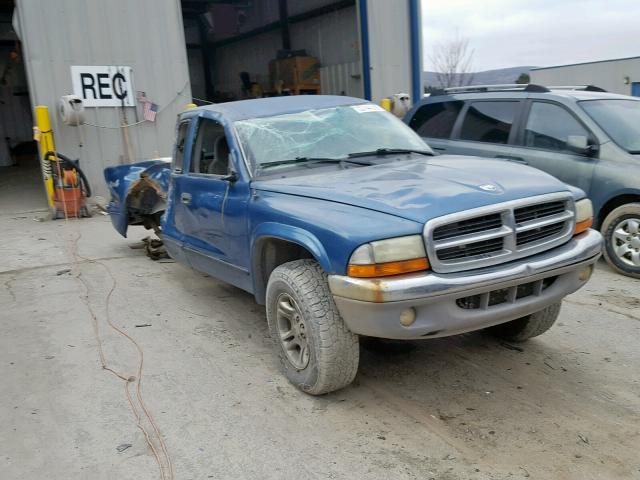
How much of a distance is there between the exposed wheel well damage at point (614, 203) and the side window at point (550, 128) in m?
0.72

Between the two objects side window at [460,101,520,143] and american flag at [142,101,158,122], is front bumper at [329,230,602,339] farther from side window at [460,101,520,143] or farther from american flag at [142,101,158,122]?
american flag at [142,101,158,122]

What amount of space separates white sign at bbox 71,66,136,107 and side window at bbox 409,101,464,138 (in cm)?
612

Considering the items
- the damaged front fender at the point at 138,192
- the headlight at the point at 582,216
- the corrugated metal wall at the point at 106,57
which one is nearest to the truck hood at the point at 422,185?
the headlight at the point at 582,216

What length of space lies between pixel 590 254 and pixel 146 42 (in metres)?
10.1

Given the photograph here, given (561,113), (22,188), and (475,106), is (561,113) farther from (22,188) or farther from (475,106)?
(22,188)

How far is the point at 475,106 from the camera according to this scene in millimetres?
7148

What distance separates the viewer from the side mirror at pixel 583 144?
5930 mm

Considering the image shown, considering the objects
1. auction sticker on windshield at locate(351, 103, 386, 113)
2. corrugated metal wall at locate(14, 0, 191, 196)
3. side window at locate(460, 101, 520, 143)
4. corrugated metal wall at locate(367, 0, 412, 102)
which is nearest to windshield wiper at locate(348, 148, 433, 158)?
auction sticker on windshield at locate(351, 103, 386, 113)

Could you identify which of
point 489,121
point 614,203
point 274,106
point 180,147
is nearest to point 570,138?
point 614,203

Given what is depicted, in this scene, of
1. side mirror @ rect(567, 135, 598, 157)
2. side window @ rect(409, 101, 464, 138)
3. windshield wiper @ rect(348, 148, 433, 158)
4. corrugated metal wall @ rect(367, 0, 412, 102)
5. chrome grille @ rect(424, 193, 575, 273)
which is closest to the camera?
chrome grille @ rect(424, 193, 575, 273)

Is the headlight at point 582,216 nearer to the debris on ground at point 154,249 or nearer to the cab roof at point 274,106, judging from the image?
the cab roof at point 274,106

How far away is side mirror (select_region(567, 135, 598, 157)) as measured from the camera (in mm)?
5930

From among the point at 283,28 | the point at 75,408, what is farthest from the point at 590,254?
the point at 283,28

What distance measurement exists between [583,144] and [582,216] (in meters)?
2.66
